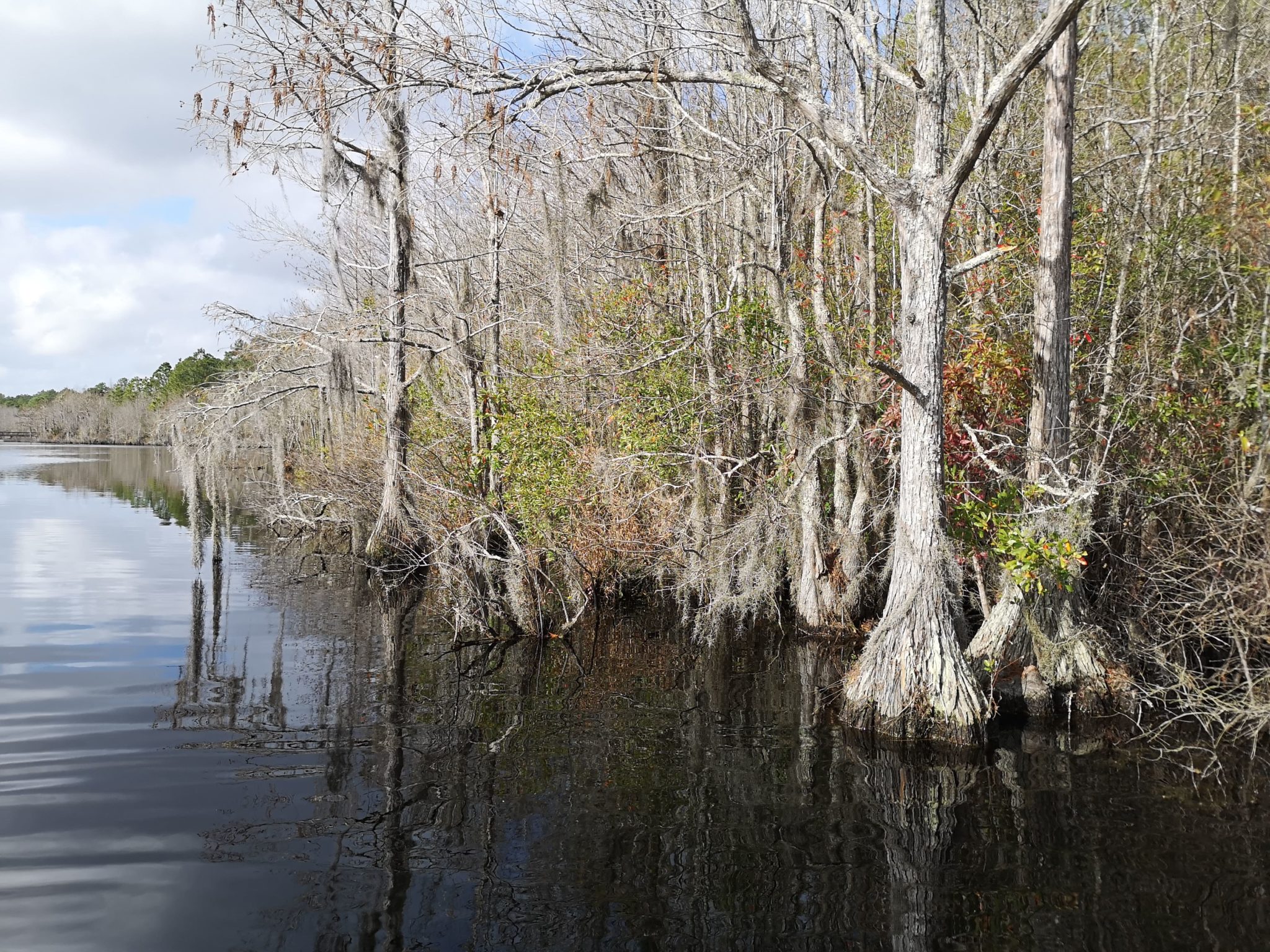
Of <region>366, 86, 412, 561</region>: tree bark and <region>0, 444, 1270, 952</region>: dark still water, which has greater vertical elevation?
<region>366, 86, 412, 561</region>: tree bark

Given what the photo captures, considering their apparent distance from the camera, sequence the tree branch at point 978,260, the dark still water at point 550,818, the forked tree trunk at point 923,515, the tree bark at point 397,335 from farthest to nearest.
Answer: the tree bark at point 397,335 → the forked tree trunk at point 923,515 → the tree branch at point 978,260 → the dark still water at point 550,818

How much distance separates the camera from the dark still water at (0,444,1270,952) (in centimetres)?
545

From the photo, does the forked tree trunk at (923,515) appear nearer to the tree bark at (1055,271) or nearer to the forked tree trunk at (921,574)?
the forked tree trunk at (921,574)

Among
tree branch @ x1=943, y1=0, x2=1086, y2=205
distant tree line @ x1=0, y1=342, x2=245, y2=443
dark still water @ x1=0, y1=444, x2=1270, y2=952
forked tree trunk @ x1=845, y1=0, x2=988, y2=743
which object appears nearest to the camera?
dark still water @ x1=0, y1=444, x2=1270, y2=952

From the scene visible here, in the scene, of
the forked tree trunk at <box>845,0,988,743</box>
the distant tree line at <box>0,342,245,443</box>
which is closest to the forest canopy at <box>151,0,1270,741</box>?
the forked tree trunk at <box>845,0,988,743</box>

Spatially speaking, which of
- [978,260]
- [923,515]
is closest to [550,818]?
[923,515]

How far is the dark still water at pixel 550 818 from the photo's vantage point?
5453mm

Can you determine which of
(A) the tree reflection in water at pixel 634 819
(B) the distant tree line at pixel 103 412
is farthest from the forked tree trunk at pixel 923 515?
(B) the distant tree line at pixel 103 412

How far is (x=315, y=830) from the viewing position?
21.7ft

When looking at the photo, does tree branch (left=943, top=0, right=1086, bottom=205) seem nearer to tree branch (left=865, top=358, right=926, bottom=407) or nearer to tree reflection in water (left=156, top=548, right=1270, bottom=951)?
tree branch (left=865, top=358, right=926, bottom=407)

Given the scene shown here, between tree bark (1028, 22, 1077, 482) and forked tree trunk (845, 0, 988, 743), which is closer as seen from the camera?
forked tree trunk (845, 0, 988, 743)

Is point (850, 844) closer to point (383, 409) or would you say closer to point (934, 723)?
point (934, 723)

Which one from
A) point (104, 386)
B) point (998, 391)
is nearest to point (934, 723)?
point (998, 391)

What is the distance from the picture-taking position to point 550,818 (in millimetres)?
6949
